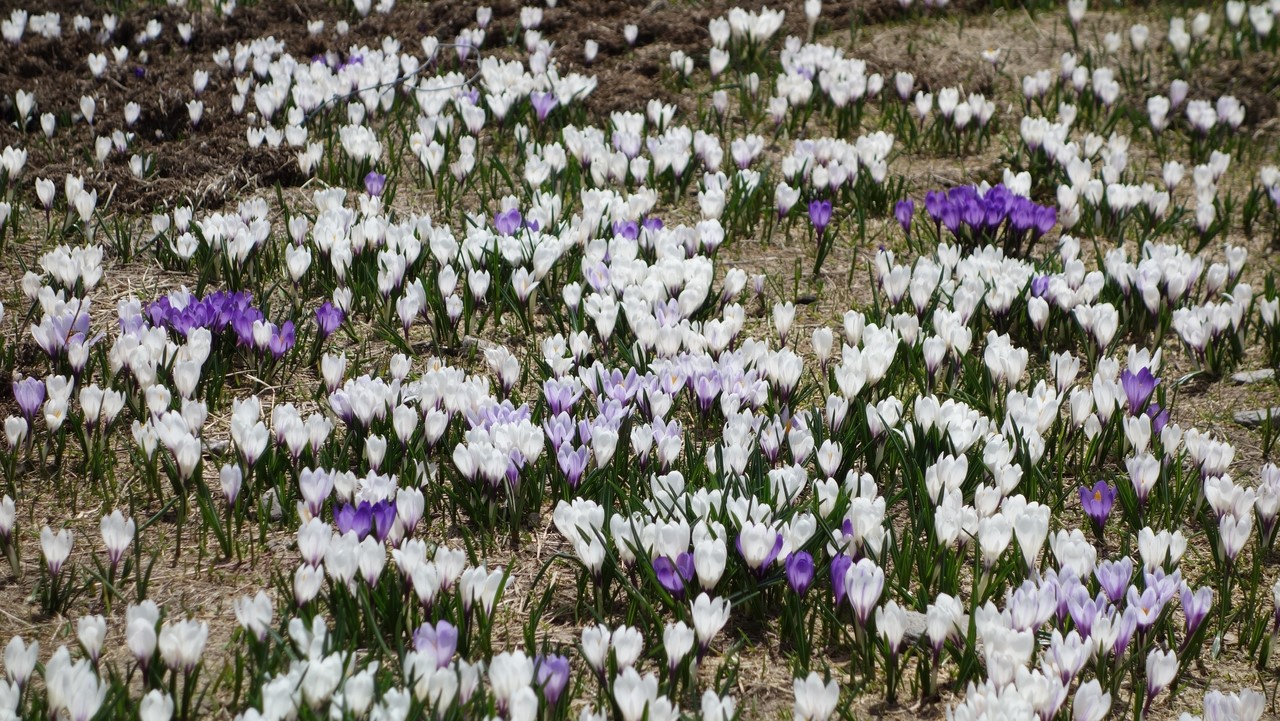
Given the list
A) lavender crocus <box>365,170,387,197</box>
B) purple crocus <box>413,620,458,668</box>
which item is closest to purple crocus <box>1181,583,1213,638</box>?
purple crocus <box>413,620,458,668</box>

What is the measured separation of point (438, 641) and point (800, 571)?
0.82m

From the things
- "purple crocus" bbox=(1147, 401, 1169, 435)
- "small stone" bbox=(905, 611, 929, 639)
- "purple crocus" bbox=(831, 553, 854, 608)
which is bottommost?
"small stone" bbox=(905, 611, 929, 639)

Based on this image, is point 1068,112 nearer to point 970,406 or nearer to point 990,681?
point 970,406

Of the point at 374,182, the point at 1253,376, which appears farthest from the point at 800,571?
the point at 374,182

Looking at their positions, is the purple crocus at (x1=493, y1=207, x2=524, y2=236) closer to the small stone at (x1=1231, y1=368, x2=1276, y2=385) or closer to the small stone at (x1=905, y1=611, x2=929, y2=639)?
the small stone at (x1=905, y1=611, x2=929, y2=639)

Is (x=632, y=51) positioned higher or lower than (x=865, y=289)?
higher

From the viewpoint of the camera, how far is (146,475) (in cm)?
323

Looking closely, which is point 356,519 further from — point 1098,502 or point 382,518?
point 1098,502

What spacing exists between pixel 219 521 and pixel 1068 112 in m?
4.80

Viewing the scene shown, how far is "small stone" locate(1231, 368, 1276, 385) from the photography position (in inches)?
165

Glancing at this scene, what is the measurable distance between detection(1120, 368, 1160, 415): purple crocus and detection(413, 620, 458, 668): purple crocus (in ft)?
7.36

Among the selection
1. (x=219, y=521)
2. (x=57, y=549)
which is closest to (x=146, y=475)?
(x=219, y=521)

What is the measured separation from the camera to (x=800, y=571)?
2670 millimetres

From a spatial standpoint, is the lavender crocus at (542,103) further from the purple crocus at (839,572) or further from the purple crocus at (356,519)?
the purple crocus at (839,572)
